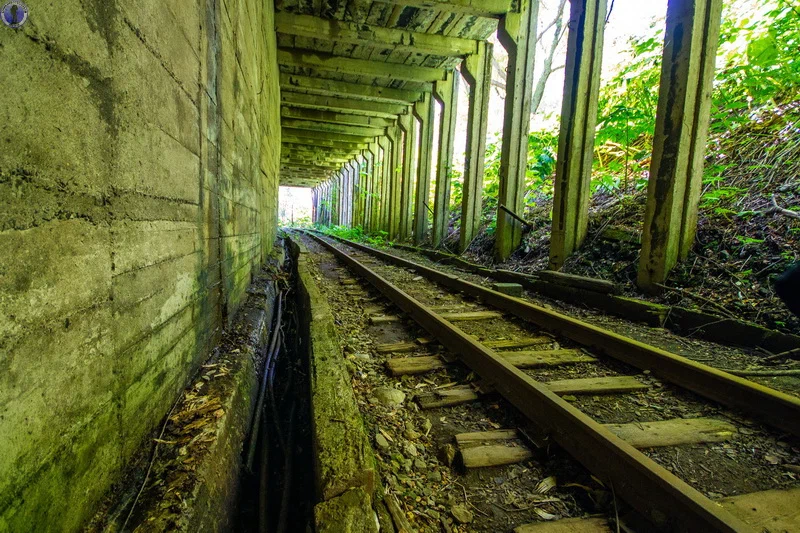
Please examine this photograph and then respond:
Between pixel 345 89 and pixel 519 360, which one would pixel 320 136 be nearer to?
pixel 345 89

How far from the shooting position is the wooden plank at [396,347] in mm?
3096

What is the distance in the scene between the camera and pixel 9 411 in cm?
82

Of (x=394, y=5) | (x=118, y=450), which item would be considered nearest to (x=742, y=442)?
(x=118, y=450)

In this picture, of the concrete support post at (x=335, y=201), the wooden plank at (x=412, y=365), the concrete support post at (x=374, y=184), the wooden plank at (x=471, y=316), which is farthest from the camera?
the concrete support post at (x=335, y=201)

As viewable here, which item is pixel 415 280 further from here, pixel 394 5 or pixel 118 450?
pixel 394 5

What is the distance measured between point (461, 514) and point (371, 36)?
956 centimetres

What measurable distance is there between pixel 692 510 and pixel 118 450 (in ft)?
6.56

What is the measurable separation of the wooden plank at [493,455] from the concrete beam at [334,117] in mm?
15107

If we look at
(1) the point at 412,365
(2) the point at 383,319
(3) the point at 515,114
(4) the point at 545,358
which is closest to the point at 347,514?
(1) the point at 412,365

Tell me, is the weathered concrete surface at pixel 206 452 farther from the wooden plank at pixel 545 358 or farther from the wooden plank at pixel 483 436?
the wooden plank at pixel 545 358

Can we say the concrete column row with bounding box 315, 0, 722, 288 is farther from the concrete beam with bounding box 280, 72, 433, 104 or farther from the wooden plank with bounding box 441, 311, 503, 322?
the concrete beam with bounding box 280, 72, 433, 104

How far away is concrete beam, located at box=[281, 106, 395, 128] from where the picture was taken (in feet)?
48.2

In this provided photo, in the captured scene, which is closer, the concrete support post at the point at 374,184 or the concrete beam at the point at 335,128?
the concrete beam at the point at 335,128

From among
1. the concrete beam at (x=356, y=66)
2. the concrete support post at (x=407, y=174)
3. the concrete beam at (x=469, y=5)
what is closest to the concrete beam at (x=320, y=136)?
the concrete support post at (x=407, y=174)
